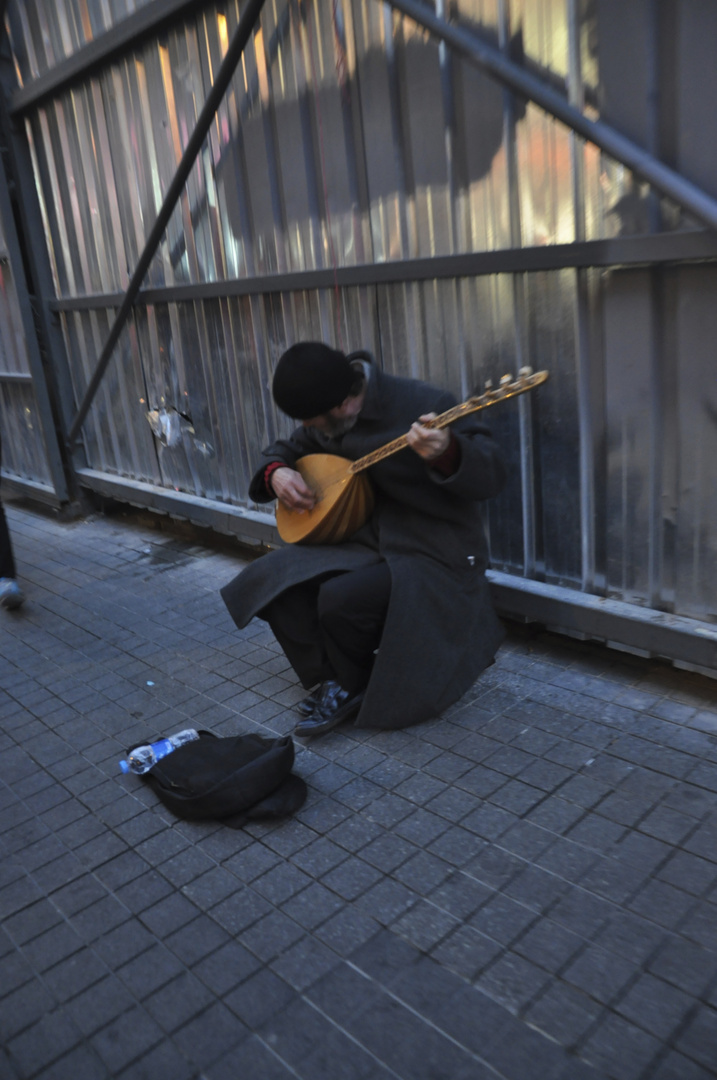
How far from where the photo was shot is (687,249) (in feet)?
8.90

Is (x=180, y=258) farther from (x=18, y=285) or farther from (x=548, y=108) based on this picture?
(x=548, y=108)

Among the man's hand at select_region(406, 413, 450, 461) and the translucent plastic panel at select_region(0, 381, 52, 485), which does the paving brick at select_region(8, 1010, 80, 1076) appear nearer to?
the man's hand at select_region(406, 413, 450, 461)

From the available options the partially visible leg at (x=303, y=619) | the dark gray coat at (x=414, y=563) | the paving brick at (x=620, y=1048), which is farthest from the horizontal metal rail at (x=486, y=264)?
the paving brick at (x=620, y=1048)

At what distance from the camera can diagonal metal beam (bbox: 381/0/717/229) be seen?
2650 millimetres

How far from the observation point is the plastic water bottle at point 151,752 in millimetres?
3072

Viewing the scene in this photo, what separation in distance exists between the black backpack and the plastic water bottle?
0.05m

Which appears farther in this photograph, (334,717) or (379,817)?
(334,717)

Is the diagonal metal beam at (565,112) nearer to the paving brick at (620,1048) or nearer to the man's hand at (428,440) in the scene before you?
the man's hand at (428,440)

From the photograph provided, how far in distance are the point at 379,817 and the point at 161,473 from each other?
12.6 ft

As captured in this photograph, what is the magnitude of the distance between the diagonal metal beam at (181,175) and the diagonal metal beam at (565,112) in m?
1.00

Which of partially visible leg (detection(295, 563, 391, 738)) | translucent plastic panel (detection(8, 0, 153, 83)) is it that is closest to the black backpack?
partially visible leg (detection(295, 563, 391, 738))

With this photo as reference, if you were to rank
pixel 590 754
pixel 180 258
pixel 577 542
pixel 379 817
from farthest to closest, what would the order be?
pixel 180 258 < pixel 577 542 < pixel 590 754 < pixel 379 817

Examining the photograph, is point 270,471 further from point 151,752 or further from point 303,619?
point 151,752

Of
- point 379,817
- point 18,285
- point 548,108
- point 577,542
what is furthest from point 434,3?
point 18,285
